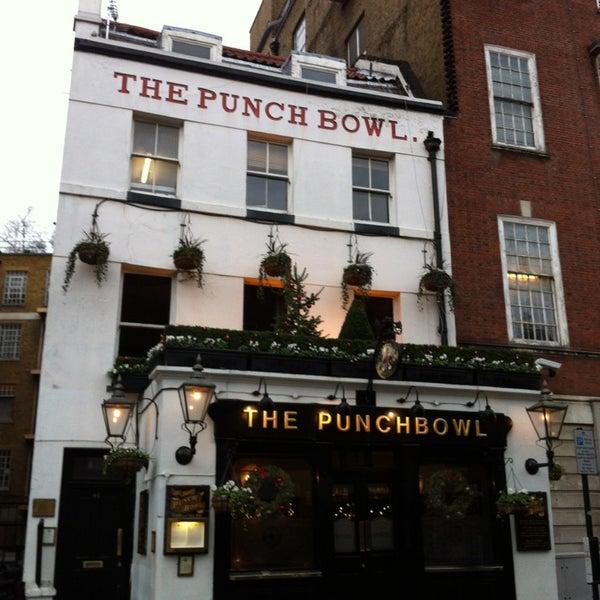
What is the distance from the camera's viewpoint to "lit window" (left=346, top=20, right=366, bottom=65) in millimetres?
23906

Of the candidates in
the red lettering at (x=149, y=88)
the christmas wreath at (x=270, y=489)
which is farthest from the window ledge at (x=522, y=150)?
the christmas wreath at (x=270, y=489)

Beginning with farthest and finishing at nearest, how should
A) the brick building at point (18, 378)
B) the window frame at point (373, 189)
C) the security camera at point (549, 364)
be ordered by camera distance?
the brick building at point (18, 378)
the window frame at point (373, 189)
the security camera at point (549, 364)

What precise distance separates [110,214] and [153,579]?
22.2 ft

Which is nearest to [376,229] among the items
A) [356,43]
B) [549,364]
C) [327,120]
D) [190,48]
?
[327,120]

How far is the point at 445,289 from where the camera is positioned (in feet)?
51.5

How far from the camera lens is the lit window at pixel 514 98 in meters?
18.0

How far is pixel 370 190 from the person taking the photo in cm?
1647

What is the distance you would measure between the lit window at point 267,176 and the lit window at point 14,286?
32.2 meters

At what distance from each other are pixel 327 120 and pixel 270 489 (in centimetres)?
858

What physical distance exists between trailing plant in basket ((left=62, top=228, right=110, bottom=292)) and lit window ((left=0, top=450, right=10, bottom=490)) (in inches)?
1166

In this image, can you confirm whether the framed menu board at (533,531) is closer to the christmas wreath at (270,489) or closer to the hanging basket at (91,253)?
the christmas wreath at (270,489)

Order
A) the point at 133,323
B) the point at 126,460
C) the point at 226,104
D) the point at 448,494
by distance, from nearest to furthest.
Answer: the point at 126,460 → the point at 448,494 → the point at 133,323 → the point at 226,104

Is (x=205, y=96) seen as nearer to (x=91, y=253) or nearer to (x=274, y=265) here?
(x=274, y=265)

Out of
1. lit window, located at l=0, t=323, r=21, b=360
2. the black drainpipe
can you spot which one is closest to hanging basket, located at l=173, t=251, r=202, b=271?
the black drainpipe
